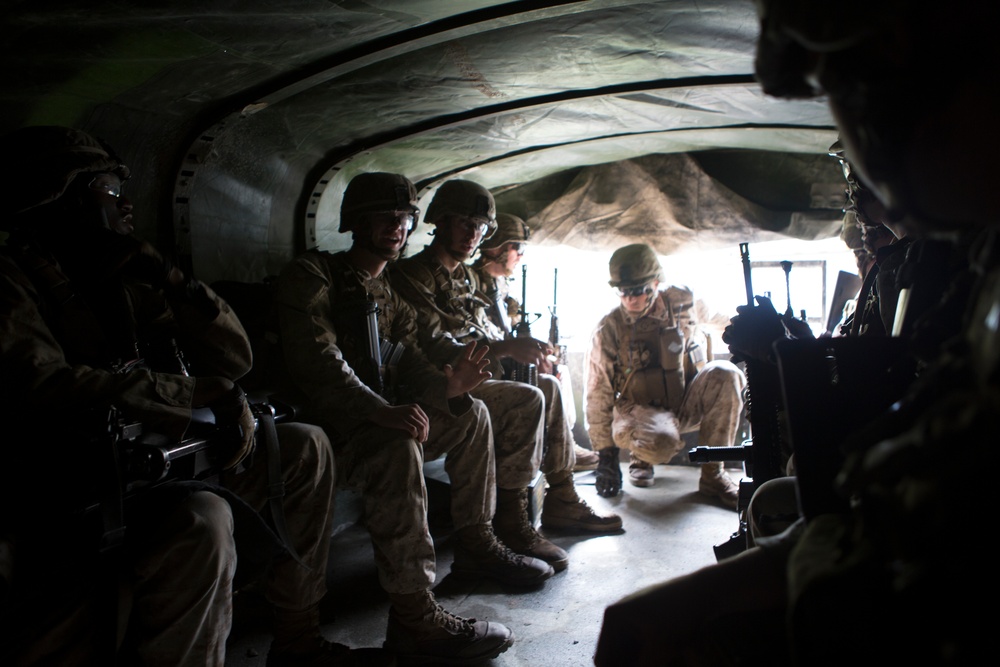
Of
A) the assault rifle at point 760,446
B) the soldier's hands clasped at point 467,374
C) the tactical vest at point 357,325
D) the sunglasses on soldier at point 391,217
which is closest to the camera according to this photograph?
the assault rifle at point 760,446

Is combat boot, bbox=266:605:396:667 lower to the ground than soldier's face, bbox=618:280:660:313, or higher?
lower

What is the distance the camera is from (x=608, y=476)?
4.39 meters

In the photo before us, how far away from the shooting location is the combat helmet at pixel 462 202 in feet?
12.1

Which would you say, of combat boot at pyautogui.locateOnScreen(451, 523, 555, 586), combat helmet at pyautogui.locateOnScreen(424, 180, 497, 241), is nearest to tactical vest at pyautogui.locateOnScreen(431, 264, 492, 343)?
combat helmet at pyautogui.locateOnScreen(424, 180, 497, 241)

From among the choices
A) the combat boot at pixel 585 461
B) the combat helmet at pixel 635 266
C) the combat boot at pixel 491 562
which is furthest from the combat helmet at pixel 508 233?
the combat boot at pixel 491 562

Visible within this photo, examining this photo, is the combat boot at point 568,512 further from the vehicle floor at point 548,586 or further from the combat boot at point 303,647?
the combat boot at point 303,647

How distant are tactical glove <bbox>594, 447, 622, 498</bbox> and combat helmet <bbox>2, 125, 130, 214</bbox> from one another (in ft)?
11.2

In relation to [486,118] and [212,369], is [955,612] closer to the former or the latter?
[212,369]

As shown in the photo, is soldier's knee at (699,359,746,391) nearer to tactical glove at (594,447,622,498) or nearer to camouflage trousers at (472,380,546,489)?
tactical glove at (594,447,622,498)

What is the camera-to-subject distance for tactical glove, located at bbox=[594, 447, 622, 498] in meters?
4.35

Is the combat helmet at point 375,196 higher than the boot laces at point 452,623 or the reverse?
higher

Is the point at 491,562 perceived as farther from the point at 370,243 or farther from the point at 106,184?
the point at 106,184

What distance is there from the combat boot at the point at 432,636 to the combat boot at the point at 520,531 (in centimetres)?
80

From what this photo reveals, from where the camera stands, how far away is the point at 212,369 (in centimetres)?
230
